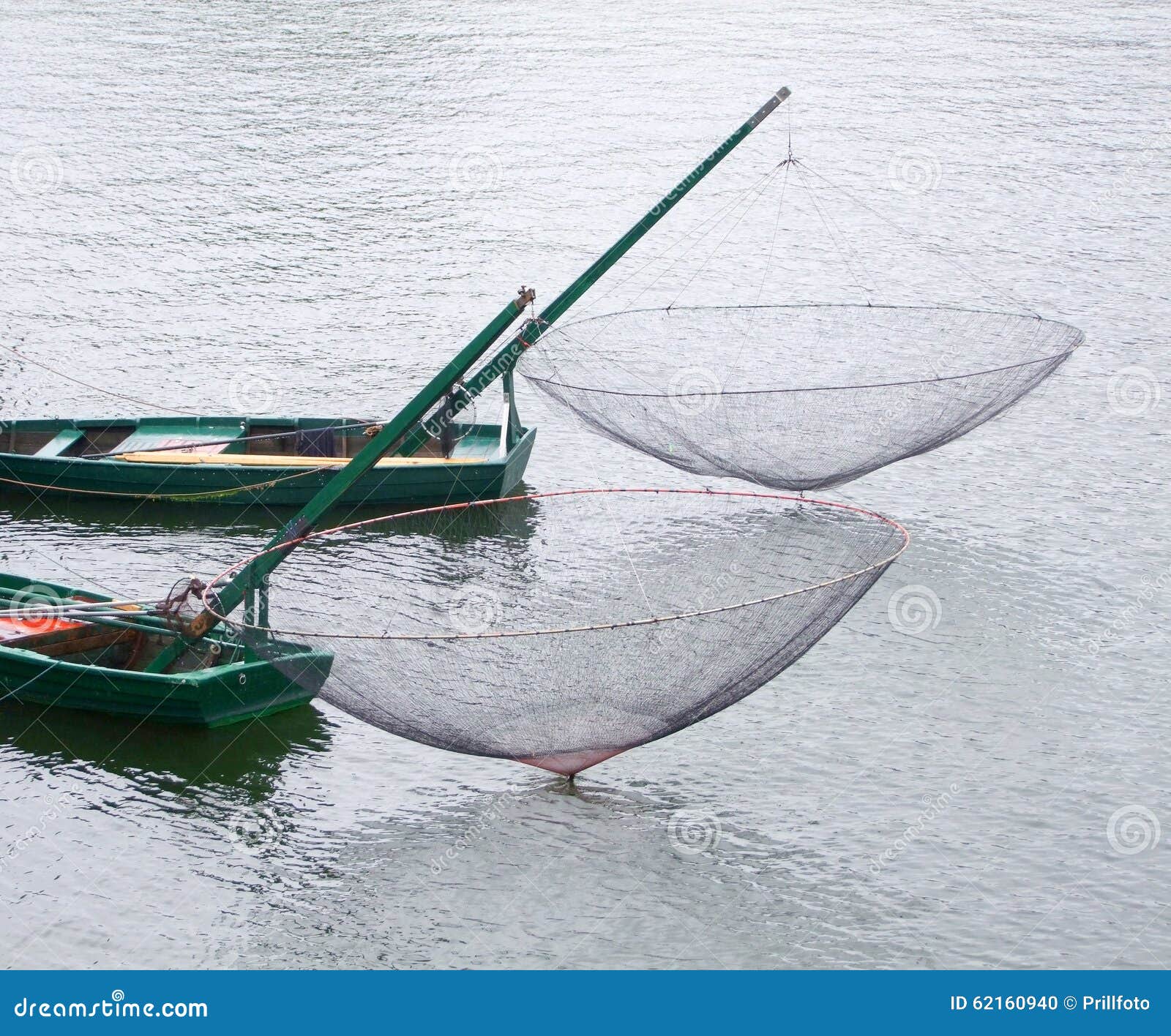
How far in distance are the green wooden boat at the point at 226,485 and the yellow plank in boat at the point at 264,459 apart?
0.03m

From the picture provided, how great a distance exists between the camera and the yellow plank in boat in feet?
84.6

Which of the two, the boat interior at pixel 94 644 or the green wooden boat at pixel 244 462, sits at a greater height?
the green wooden boat at pixel 244 462

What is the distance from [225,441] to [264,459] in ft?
2.72

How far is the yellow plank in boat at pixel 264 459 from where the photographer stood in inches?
1015

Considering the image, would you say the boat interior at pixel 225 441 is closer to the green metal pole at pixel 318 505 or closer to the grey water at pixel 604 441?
the grey water at pixel 604 441

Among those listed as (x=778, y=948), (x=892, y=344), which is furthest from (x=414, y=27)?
(x=778, y=948)

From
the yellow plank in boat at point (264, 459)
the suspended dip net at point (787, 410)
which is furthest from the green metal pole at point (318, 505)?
the yellow plank in boat at point (264, 459)

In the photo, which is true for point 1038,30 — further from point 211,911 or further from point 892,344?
point 211,911

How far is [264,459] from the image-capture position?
26594 mm

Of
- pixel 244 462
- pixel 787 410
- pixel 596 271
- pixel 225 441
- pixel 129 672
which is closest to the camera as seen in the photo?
pixel 129 672

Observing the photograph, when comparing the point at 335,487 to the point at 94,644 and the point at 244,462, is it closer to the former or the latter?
the point at 94,644

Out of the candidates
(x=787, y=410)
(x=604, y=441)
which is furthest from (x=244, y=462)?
(x=787, y=410)

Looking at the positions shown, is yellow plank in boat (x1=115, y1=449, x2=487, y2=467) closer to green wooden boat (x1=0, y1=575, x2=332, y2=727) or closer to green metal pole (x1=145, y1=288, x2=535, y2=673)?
green wooden boat (x1=0, y1=575, x2=332, y2=727)

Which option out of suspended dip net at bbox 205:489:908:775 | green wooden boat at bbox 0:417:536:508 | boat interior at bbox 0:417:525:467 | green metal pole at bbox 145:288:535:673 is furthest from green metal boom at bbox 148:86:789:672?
boat interior at bbox 0:417:525:467
